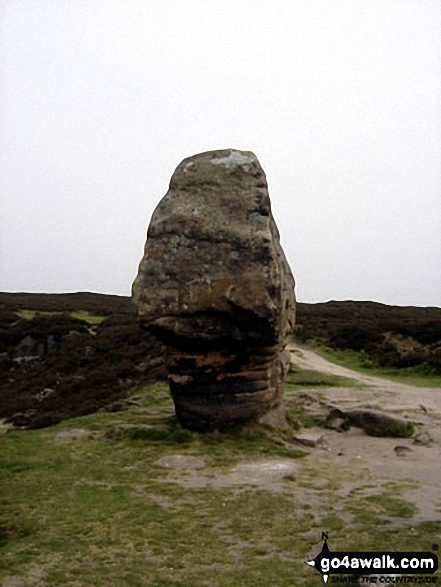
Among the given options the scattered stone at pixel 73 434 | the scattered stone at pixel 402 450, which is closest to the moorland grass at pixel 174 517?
the scattered stone at pixel 73 434

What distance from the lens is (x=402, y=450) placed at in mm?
14406

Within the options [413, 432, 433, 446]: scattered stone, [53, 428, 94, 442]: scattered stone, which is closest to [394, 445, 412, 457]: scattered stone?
[413, 432, 433, 446]: scattered stone

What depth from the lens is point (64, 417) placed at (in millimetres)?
20016

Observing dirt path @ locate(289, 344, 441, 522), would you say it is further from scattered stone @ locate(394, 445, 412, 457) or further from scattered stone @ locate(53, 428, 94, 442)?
scattered stone @ locate(53, 428, 94, 442)

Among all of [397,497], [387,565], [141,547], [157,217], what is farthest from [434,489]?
[157,217]

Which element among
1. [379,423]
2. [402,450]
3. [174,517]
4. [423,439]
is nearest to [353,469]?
[402,450]

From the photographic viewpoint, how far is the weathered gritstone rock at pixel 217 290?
14742 millimetres

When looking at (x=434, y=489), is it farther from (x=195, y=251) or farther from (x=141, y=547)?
(x=195, y=251)

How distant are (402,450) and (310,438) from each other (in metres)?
2.24

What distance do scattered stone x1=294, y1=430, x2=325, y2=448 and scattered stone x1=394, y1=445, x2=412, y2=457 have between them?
75.2 inches

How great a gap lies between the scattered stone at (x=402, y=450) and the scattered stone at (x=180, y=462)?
4702mm

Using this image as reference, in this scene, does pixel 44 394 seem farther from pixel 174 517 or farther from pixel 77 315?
pixel 77 315

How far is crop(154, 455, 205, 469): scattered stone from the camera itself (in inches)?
508

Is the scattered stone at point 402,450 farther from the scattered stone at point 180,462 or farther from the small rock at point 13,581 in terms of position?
the small rock at point 13,581
